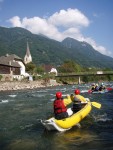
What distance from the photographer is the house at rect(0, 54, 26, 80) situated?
68500 millimetres

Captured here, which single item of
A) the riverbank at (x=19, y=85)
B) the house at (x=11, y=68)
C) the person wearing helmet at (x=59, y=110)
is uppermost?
the house at (x=11, y=68)

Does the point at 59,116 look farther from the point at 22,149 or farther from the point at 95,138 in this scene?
the point at 22,149

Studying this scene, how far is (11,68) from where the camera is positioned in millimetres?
73250

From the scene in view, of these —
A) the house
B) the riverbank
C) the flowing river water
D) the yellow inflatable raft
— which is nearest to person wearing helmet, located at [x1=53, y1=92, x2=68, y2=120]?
the yellow inflatable raft

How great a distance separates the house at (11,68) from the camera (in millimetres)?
68500

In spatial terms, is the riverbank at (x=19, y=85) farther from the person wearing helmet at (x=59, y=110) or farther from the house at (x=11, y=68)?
the person wearing helmet at (x=59, y=110)

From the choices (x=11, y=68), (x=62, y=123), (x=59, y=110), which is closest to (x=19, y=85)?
(x=11, y=68)

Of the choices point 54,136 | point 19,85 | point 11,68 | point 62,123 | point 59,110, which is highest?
point 11,68

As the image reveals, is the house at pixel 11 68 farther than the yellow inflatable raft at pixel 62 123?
Yes

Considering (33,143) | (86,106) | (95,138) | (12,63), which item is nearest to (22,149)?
(33,143)

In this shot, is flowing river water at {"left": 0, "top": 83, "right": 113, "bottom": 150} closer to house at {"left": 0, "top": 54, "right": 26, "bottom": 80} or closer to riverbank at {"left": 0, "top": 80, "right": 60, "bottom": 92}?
riverbank at {"left": 0, "top": 80, "right": 60, "bottom": 92}

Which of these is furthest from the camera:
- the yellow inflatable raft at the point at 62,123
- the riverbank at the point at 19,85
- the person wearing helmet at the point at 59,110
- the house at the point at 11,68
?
the house at the point at 11,68

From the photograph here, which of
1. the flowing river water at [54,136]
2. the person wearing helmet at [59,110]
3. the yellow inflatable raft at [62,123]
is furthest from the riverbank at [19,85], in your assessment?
the person wearing helmet at [59,110]

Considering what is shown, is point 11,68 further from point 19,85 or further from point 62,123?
point 62,123
